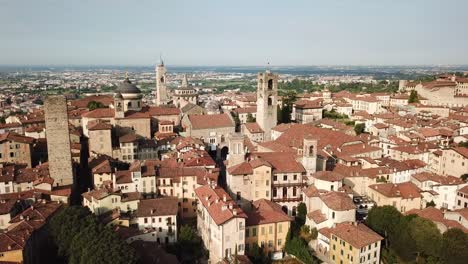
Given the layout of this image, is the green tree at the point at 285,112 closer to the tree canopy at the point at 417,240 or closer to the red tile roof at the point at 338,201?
the red tile roof at the point at 338,201

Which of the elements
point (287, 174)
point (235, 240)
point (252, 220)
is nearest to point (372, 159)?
point (287, 174)

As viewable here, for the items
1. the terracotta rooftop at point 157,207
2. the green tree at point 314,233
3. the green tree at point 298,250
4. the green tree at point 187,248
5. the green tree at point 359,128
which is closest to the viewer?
the green tree at point 298,250

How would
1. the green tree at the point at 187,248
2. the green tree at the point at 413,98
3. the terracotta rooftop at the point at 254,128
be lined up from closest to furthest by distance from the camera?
the green tree at the point at 187,248 < the terracotta rooftop at the point at 254,128 < the green tree at the point at 413,98

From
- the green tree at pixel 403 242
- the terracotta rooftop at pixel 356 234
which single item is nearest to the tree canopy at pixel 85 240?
the terracotta rooftop at pixel 356 234

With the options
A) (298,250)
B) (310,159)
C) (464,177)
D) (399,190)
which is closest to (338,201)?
(298,250)

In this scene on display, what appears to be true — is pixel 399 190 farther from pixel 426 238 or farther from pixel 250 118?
pixel 250 118

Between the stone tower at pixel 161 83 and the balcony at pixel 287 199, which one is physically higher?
the stone tower at pixel 161 83
